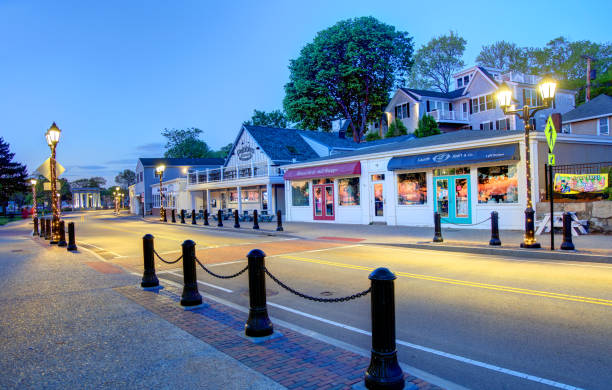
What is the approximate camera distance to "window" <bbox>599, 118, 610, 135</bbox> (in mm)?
32650

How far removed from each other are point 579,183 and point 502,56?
5523cm

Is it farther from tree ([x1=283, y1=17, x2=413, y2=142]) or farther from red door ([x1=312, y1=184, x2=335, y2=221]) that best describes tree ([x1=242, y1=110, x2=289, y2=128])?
red door ([x1=312, y1=184, x2=335, y2=221])

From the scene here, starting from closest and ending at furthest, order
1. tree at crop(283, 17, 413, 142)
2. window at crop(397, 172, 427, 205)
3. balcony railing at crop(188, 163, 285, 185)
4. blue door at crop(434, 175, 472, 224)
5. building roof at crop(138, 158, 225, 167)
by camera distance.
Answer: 1. blue door at crop(434, 175, 472, 224)
2. window at crop(397, 172, 427, 205)
3. balcony railing at crop(188, 163, 285, 185)
4. tree at crop(283, 17, 413, 142)
5. building roof at crop(138, 158, 225, 167)

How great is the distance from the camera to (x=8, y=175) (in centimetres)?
7550

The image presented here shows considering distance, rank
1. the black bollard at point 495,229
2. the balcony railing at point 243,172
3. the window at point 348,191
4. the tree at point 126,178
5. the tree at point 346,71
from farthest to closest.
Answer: the tree at point 126,178 < the tree at point 346,71 < the balcony railing at point 243,172 < the window at point 348,191 < the black bollard at point 495,229

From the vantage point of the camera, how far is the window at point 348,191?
77.8 feet

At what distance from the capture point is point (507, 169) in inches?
673

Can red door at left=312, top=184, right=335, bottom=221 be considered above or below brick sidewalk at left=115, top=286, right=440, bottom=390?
above

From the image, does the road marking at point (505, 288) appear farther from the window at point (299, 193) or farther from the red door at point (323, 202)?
the window at point (299, 193)

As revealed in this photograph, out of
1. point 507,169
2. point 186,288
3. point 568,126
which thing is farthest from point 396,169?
point 568,126

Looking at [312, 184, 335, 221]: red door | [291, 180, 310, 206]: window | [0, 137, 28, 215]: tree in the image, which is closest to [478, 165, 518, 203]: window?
[312, 184, 335, 221]: red door

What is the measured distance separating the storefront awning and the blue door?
2.83 feet

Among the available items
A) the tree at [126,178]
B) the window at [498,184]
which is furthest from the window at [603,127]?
the tree at [126,178]

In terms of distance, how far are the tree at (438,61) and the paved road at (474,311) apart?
60.3 meters
